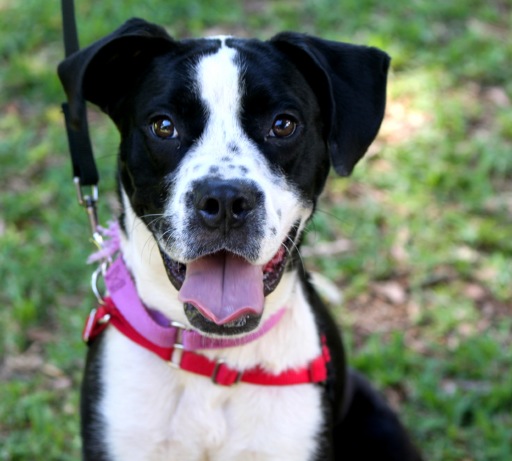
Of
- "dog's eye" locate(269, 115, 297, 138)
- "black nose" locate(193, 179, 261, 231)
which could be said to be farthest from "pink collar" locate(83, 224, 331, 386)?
"dog's eye" locate(269, 115, 297, 138)

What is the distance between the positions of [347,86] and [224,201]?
2.06ft

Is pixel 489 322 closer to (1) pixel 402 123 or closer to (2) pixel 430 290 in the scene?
(2) pixel 430 290

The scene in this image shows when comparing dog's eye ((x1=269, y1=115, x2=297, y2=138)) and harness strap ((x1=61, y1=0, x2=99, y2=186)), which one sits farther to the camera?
harness strap ((x1=61, y1=0, x2=99, y2=186))

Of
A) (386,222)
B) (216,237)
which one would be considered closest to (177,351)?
(216,237)

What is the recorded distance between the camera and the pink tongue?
107 inches

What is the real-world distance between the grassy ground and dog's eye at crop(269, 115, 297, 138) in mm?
1909

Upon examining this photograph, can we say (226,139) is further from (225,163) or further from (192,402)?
(192,402)

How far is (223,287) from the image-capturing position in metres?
2.77

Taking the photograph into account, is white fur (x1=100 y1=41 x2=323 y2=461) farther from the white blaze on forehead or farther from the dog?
the white blaze on forehead

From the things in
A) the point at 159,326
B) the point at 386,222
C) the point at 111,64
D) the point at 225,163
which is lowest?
the point at 159,326

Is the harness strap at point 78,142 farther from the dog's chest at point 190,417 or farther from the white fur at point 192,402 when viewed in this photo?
the dog's chest at point 190,417

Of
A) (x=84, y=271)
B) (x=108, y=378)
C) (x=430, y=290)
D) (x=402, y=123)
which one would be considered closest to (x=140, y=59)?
(x=108, y=378)

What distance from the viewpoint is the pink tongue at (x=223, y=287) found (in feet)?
8.93

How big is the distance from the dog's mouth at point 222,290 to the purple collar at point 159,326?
0.68 feet
